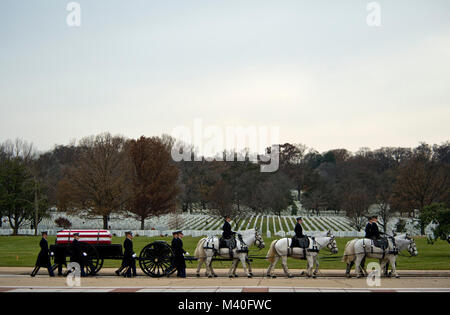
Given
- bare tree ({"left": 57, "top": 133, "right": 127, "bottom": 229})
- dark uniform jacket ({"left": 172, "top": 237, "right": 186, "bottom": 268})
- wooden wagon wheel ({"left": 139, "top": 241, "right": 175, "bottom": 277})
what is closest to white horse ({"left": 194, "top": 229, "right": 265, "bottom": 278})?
dark uniform jacket ({"left": 172, "top": 237, "right": 186, "bottom": 268})

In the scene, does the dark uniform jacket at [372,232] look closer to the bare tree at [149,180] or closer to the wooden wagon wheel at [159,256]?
the wooden wagon wheel at [159,256]

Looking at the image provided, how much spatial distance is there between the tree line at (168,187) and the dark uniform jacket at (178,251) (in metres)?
17.3

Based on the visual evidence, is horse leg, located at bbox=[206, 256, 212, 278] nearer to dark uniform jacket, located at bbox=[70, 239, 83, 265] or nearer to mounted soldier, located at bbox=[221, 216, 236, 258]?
mounted soldier, located at bbox=[221, 216, 236, 258]

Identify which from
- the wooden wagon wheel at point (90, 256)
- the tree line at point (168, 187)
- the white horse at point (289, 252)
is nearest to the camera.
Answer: the white horse at point (289, 252)

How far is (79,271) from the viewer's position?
18391 millimetres

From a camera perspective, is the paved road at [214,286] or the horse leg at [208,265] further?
the horse leg at [208,265]

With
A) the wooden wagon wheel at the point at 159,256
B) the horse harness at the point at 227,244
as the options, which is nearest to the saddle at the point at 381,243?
the horse harness at the point at 227,244

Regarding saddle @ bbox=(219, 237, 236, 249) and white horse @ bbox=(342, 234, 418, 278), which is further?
saddle @ bbox=(219, 237, 236, 249)

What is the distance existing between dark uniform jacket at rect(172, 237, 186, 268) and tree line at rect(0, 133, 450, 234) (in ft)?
56.8

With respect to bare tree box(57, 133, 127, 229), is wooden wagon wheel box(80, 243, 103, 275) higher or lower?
lower

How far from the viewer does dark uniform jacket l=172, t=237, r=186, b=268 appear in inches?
722

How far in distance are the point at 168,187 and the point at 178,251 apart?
4063 cm

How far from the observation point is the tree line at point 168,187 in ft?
181
